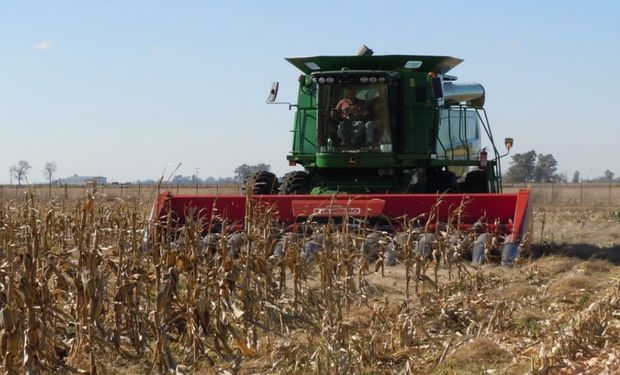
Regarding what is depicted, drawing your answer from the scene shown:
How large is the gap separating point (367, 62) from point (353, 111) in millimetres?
822

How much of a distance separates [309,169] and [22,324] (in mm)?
9205

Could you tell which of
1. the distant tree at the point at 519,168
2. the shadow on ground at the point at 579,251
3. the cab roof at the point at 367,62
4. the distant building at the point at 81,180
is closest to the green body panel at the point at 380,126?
the cab roof at the point at 367,62

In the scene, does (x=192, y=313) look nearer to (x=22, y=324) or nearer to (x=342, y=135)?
(x=22, y=324)

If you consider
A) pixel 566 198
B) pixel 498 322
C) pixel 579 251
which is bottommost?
pixel 498 322

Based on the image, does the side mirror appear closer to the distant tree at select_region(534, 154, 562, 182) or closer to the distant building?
the distant building

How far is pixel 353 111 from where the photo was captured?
14477 mm

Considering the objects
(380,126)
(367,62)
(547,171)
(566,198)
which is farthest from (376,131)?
(547,171)

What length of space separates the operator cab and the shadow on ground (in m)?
2.47

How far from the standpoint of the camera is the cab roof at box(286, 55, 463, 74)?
48.2ft

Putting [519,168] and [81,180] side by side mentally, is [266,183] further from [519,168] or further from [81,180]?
[519,168]

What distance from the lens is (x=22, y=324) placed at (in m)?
5.92

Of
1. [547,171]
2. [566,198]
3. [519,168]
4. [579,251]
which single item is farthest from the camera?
[547,171]

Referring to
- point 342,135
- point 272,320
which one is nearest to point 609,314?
point 272,320

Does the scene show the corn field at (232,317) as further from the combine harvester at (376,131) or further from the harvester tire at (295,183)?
the harvester tire at (295,183)
